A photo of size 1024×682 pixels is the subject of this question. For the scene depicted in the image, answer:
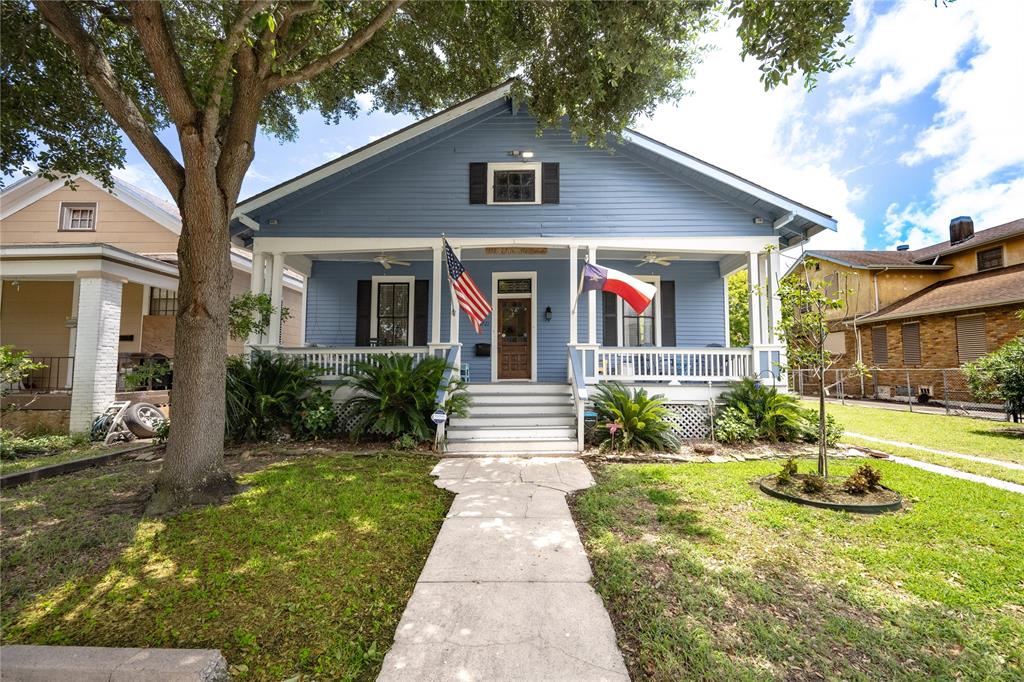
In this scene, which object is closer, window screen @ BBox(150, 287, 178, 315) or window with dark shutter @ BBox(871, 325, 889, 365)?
window screen @ BBox(150, 287, 178, 315)

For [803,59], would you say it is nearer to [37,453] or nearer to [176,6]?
[176,6]

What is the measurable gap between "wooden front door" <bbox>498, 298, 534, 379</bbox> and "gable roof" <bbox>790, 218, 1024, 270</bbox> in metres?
12.9

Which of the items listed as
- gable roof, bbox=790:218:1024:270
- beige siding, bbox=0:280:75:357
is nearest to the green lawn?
gable roof, bbox=790:218:1024:270

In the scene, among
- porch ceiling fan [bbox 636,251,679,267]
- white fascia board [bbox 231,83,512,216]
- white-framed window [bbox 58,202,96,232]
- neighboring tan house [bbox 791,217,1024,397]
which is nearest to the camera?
white fascia board [bbox 231,83,512,216]

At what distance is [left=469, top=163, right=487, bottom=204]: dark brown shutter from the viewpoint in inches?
353

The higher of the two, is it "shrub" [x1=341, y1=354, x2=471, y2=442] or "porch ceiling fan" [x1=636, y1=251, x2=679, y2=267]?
"porch ceiling fan" [x1=636, y1=251, x2=679, y2=267]

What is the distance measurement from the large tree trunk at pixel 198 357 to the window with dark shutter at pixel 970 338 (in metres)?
21.8

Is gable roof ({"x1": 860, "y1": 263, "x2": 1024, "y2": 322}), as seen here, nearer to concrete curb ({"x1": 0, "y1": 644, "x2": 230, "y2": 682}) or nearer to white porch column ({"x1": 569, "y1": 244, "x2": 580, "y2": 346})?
white porch column ({"x1": 569, "y1": 244, "x2": 580, "y2": 346})

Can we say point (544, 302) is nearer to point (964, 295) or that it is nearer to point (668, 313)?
point (668, 313)

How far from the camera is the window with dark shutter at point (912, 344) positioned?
16750mm

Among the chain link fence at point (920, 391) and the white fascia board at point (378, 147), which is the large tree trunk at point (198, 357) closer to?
the white fascia board at point (378, 147)

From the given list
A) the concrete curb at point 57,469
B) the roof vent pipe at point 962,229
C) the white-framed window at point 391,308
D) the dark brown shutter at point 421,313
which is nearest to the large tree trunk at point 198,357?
the concrete curb at point 57,469

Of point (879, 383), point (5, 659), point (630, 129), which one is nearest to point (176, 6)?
point (630, 129)

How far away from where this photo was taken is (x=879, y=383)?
58.0ft
